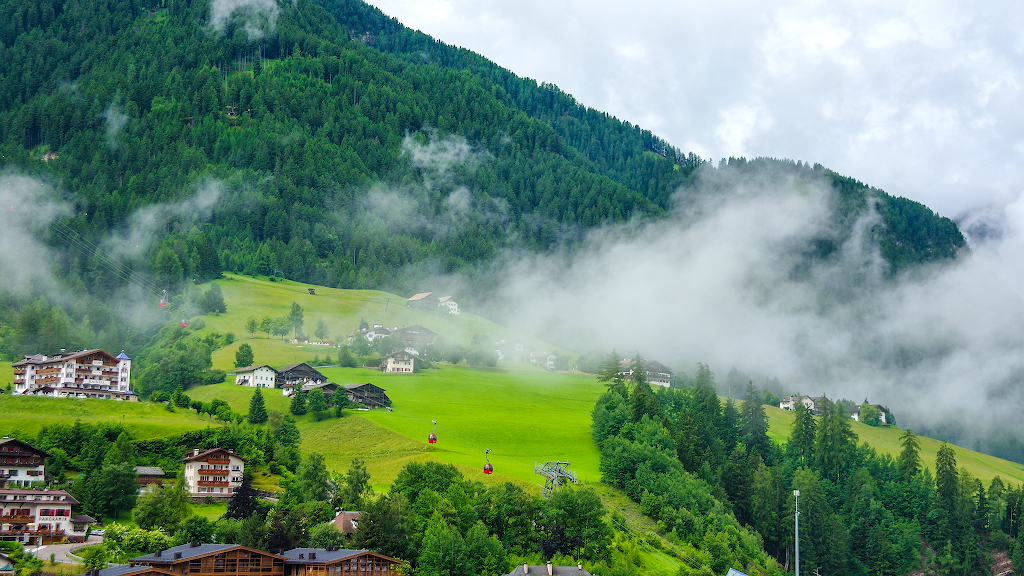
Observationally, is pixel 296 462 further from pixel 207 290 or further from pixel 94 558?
pixel 207 290

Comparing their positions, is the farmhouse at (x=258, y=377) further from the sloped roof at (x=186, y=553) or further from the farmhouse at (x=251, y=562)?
the sloped roof at (x=186, y=553)

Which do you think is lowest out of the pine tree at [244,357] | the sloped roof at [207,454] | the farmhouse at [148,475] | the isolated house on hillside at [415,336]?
the farmhouse at [148,475]

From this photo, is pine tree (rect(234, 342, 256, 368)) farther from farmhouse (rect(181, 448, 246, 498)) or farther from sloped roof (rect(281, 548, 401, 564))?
sloped roof (rect(281, 548, 401, 564))

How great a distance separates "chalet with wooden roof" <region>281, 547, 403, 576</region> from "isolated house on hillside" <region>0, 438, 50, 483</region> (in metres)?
28.9

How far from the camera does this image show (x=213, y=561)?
A: 67.9 metres

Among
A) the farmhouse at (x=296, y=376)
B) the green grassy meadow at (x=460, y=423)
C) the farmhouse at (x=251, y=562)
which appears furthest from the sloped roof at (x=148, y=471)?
the farmhouse at (x=296, y=376)

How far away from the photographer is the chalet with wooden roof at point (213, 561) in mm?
66812

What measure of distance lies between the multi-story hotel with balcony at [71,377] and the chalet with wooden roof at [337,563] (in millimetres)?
63091

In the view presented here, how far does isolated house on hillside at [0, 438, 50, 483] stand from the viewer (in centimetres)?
8394

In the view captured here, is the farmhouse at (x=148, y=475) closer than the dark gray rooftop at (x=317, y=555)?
No

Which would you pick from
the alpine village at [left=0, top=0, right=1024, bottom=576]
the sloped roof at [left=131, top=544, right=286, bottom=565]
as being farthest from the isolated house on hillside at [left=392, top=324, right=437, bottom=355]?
the sloped roof at [left=131, top=544, right=286, bottom=565]

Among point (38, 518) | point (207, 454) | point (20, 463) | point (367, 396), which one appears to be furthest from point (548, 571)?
point (367, 396)

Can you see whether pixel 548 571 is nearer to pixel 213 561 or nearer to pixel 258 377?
pixel 213 561

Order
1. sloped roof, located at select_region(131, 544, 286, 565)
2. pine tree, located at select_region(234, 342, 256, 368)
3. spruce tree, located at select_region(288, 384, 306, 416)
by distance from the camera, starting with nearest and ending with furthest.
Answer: sloped roof, located at select_region(131, 544, 286, 565), spruce tree, located at select_region(288, 384, 306, 416), pine tree, located at select_region(234, 342, 256, 368)
